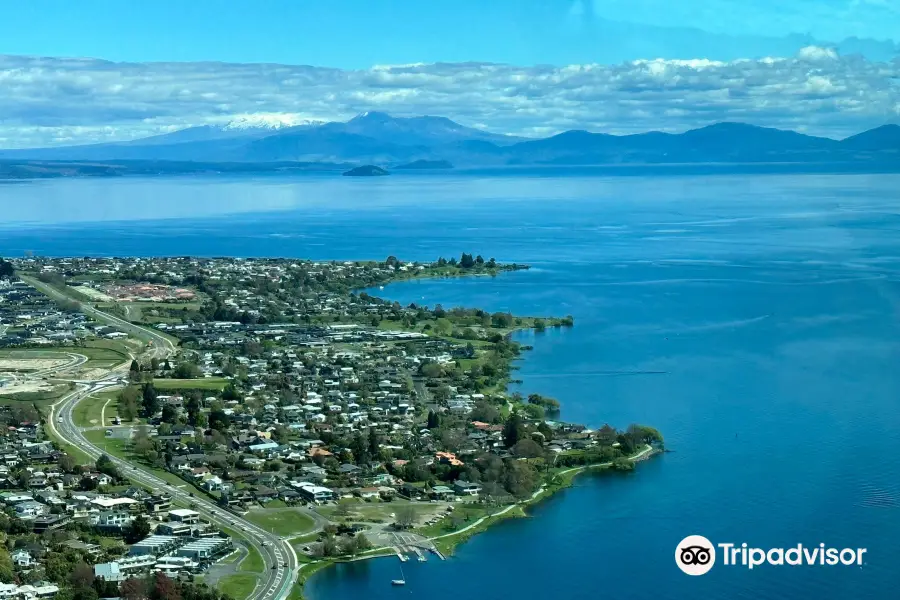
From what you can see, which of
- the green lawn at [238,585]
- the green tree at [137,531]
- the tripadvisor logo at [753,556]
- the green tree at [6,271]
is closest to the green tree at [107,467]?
the green tree at [137,531]

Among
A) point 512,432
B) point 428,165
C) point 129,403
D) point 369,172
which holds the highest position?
point 428,165

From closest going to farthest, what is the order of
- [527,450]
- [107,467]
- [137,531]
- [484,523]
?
[137,531] → [484,523] → [107,467] → [527,450]

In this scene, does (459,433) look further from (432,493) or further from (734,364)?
(734,364)

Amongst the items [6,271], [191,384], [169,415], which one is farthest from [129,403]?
[6,271]

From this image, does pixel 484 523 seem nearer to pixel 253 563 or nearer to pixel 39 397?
pixel 253 563

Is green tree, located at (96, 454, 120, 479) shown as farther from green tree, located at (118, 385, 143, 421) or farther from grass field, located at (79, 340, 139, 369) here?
grass field, located at (79, 340, 139, 369)

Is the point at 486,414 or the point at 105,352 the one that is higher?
the point at 486,414
